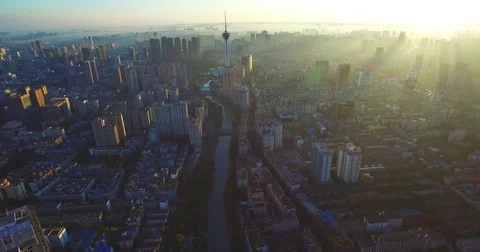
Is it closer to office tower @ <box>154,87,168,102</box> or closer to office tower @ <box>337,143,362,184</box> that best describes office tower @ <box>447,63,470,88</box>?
office tower @ <box>337,143,362,184</box>

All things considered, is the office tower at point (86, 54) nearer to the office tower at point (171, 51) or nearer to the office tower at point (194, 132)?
the office tower at point (171, 51)

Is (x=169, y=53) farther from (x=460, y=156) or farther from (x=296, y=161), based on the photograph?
(x=460, y=156)

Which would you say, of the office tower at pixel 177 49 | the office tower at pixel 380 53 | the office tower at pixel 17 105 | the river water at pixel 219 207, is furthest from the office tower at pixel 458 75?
the office tower at pixel 17 105

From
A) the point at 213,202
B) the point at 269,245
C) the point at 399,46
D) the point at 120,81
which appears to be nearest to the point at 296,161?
the point at 213,202

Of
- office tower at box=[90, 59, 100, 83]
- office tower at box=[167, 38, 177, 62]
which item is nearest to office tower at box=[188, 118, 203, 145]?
office tower at box=[90, 59, 100, 83]

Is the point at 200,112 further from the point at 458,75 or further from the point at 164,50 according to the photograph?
the point at 164,50

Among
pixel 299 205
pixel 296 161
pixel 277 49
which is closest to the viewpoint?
pixel 299 205

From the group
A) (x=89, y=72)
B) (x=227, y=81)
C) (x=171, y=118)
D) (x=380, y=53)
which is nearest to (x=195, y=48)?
(x=89, y=72)
